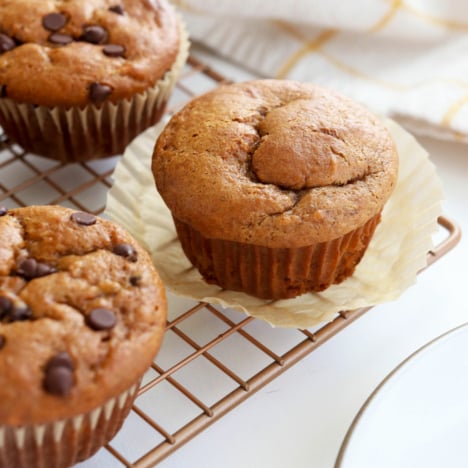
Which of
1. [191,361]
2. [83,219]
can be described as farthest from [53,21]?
[191,361]

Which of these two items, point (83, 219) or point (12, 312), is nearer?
point (12, 312)

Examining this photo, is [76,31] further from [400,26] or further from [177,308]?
[400,26]

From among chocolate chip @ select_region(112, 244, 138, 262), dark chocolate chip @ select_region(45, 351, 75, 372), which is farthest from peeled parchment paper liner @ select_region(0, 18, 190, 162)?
dark chocolate chip @ select_region(45, 351, 75, 372)

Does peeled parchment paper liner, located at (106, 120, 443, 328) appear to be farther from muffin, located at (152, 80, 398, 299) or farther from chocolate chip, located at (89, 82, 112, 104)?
chocolate chip, located at (89, 82, 112, 104)

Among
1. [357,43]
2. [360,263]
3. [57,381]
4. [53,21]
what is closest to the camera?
[57,381]

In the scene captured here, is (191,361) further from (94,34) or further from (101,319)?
(94,34)
